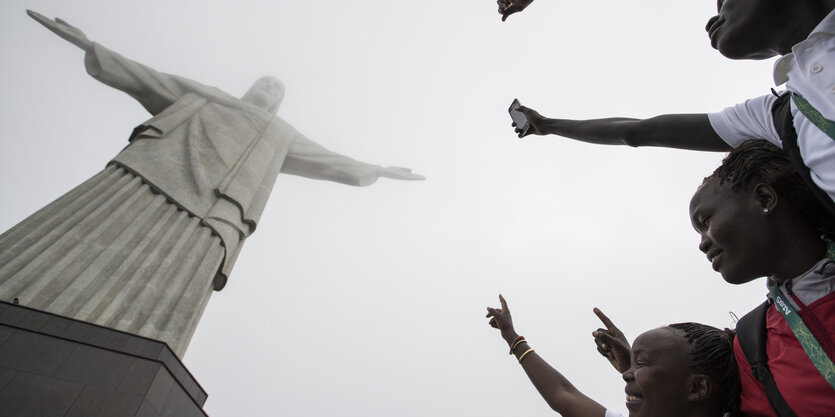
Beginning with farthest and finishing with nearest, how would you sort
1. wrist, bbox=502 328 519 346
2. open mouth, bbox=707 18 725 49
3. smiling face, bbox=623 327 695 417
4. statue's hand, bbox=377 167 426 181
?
statue's hand, bbox=377 167 426 181 < wrist, bbox=502 328 519 346 < open mouth, bbox=707 18 725 49 < smiling face, bbox=623 327 695 417

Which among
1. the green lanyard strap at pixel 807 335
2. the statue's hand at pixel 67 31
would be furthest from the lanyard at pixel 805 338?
the statue's hand at pixel 67 31

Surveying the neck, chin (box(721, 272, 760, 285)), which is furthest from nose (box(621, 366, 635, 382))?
the neck

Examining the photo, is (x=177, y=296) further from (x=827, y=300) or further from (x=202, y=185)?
(x=827, y=300)

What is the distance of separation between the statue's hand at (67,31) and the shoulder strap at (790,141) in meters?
10.6

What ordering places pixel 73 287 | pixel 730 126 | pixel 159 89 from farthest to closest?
pixel 159 89 → pixel 73 287 → pixel 730 126

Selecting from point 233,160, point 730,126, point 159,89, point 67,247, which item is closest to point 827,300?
point 730,126

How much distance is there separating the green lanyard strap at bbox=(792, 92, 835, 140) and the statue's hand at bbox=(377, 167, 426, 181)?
11339 millimetres

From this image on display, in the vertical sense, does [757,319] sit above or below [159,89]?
below

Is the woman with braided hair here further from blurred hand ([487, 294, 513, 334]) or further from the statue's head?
the statue's head

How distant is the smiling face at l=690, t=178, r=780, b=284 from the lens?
1.38 m

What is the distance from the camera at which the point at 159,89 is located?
9438mm

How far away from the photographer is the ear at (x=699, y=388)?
150cm

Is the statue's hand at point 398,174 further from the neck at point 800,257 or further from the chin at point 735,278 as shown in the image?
the neck at point 800,257

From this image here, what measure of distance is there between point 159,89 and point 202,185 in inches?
123
